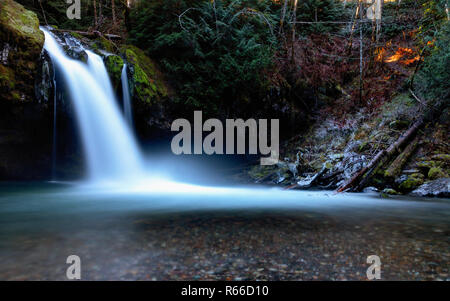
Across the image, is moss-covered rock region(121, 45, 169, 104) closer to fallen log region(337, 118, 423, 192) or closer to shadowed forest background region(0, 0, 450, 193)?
shadowed forest background region(0, 0, 450, 193)

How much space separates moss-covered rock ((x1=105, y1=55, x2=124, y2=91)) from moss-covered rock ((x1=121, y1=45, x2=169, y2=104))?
1.28 ft

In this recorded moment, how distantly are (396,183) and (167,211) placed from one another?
20.0 ft

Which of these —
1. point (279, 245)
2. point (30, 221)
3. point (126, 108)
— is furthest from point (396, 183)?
point (126, 108)

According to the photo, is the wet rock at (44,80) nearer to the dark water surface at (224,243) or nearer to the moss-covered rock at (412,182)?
the dark water surface at (224,243)

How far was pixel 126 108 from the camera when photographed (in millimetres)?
9531

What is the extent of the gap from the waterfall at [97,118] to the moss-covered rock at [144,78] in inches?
33.9

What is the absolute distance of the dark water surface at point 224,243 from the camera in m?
1.95

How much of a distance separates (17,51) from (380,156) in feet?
33.4

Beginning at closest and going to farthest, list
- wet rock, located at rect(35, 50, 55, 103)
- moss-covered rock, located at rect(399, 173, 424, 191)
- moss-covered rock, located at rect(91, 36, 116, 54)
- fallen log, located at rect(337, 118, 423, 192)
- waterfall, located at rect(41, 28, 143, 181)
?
moss-covered rock, located at rect(399, 173, 424, 191), fallen log, located at rect(337, 118, 423, 192), wet rock, located at rect(35, 50, 55, 103), waterfall, located at rect(41, 28, 143, 181), moss-covered rock, located at rect(91, 36, 116, 54)

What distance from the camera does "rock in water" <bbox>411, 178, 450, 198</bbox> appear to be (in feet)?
20.4

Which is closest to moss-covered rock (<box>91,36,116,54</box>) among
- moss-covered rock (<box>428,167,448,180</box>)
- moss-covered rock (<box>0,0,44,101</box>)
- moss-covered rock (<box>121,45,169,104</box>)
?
moss-covered rock (<box>121,45,169,104</box>)

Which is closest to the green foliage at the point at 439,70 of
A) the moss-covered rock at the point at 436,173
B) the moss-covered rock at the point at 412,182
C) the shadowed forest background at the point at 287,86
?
the shadowed forest background at the point at 287,86
